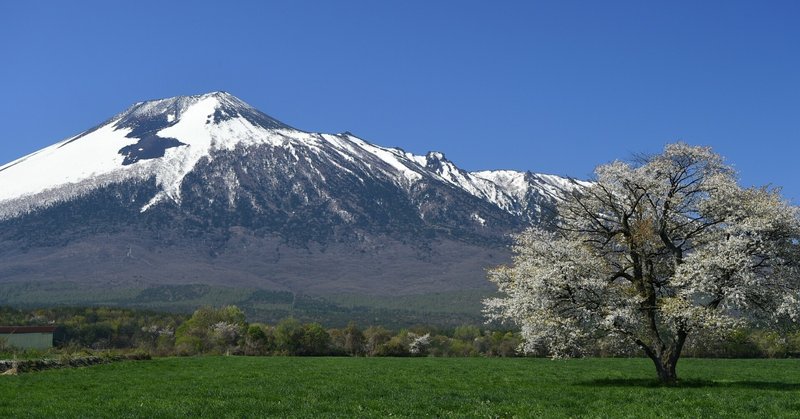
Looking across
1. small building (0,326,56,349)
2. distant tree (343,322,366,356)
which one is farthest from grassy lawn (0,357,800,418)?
distant tree (343,322,366,356)

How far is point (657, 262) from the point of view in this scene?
34594mm

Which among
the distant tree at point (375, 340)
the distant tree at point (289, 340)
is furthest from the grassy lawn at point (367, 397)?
the distant tree at point (375, 340)

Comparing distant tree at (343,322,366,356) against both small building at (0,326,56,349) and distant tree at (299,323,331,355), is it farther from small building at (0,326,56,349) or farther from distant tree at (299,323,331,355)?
small building at (0,326,56,349)

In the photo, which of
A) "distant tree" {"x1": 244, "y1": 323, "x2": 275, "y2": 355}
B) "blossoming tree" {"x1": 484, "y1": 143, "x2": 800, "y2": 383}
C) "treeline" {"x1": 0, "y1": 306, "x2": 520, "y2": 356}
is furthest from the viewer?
"treeline" {"x1": 0, "y1": 306, "x2": 520, "y2": 356}

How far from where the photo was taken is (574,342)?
108ft

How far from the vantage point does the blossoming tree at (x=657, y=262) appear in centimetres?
3109

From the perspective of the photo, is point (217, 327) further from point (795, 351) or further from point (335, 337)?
point (795, 351)

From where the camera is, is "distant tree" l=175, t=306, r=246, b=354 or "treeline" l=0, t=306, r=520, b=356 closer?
"treeline" l=0, t=306, r=520, b=356

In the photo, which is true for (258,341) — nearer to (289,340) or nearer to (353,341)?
(289,340)

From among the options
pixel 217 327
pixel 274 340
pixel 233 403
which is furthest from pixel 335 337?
pixel 233 403

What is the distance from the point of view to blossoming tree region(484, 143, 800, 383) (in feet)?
102

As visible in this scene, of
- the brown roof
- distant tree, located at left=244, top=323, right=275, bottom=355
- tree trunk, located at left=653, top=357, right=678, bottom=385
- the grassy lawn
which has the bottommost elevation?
distant tree, located at left=244, top=323, right=275, bottom=355

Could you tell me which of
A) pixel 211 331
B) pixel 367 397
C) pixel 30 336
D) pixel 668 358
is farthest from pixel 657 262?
pixel 211 331

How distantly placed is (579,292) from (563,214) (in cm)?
475
